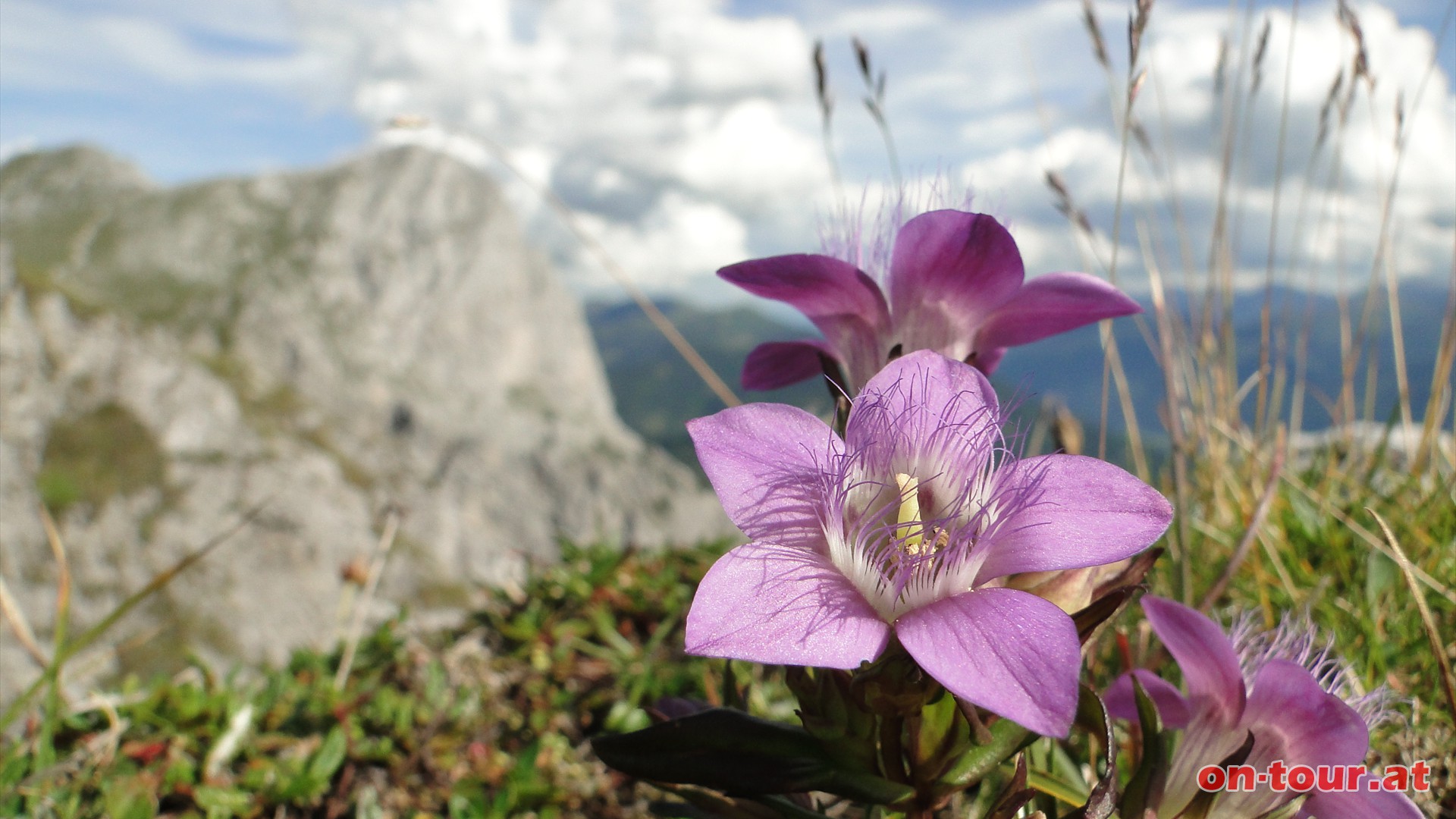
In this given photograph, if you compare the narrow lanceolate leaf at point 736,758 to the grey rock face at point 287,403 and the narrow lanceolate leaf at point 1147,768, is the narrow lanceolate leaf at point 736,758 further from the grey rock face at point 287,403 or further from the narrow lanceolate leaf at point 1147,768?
the grey rock face at point 287,403

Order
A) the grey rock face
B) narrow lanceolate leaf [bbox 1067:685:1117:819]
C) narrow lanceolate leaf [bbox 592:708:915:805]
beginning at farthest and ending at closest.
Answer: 1. the grey rock face
2. narrow lanceolate leaf [bbox 592:708:915:805]
3. narrow lanceolate leaf [bbox 1067:685:1117:819]

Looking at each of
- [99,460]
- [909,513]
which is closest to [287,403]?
[99,460]

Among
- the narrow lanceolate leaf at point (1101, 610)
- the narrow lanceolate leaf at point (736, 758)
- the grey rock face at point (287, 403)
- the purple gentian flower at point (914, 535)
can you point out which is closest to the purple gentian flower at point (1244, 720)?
the narrow lanceolate leaf at point (1101, 610)

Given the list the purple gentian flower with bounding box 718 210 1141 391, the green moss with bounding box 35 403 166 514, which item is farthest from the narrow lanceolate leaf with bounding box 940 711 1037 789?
the green moss with bounding box 35 403 166 514

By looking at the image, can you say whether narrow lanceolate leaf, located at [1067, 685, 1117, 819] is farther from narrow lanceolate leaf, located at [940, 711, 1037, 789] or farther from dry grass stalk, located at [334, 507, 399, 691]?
dry grass stalk, located at [334, 507, 399, 691]

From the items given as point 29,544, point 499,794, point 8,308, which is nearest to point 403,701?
point 499,794

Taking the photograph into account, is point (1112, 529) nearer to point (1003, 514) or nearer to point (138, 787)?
point (1003, 514)

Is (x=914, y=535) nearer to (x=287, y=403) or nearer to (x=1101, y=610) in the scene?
(x=1101, y=610)
